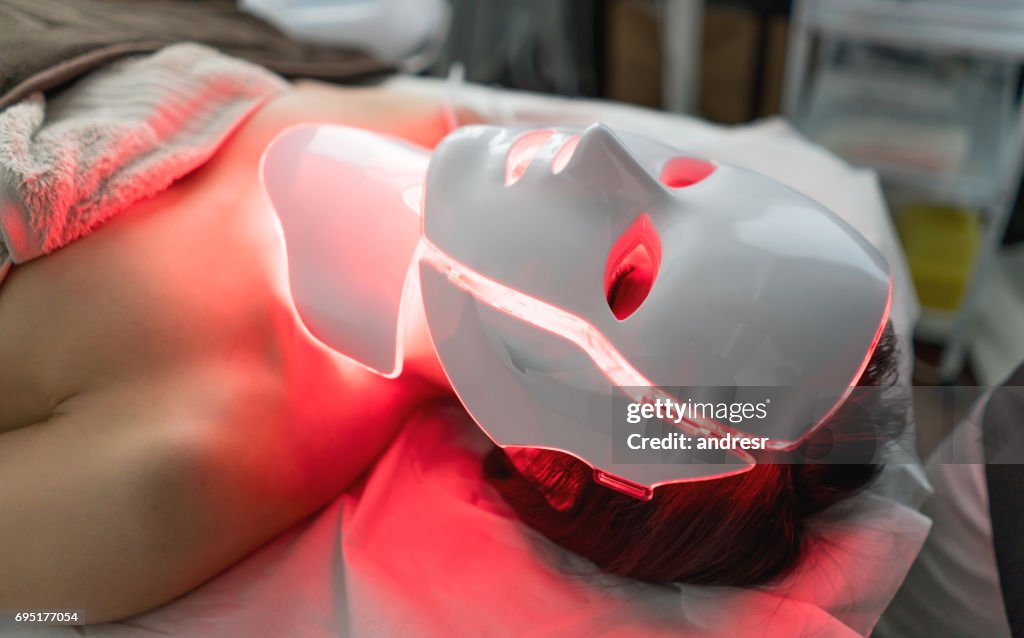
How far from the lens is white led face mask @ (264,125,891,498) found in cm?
52

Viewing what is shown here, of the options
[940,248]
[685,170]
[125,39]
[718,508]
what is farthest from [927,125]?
[125,39]

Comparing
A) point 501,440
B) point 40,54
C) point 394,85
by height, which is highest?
point 40,54

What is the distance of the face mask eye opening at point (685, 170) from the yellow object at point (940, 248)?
1.10 m

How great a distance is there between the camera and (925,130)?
1.46 meters

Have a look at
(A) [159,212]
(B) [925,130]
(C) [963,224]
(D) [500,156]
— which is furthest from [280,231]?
(C) [963,224]

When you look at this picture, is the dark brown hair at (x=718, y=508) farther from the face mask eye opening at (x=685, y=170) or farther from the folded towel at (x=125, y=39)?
the folded towel at (x=125, y=39)

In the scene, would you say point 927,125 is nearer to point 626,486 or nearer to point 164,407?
point 626,486

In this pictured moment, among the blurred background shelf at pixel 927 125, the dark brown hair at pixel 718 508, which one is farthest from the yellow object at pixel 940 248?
the dark brown hair at pixel 718 508

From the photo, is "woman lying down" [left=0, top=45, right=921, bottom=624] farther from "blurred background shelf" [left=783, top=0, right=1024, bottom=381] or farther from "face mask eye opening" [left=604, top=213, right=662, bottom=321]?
"blurred background shelf" [left=783, top=0, right=1024, bottom=381]

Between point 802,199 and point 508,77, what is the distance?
1.53 meters

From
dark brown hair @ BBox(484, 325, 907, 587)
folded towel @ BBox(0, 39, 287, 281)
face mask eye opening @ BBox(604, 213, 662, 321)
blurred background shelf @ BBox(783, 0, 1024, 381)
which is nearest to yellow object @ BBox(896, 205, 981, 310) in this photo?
blurred background shelf @ BBox(783, 0, 1024, 381)

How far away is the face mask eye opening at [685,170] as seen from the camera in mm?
649

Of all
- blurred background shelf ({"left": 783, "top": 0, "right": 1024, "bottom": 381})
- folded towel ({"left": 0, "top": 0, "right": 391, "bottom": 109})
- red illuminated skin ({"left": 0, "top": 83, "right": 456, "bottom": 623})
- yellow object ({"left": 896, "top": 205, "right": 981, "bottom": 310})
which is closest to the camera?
red illuminated skin ({"left": 0, "top": 83, "right": 456, "bottom": 623})

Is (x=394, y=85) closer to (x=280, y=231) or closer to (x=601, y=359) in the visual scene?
(x=280, y=231)
